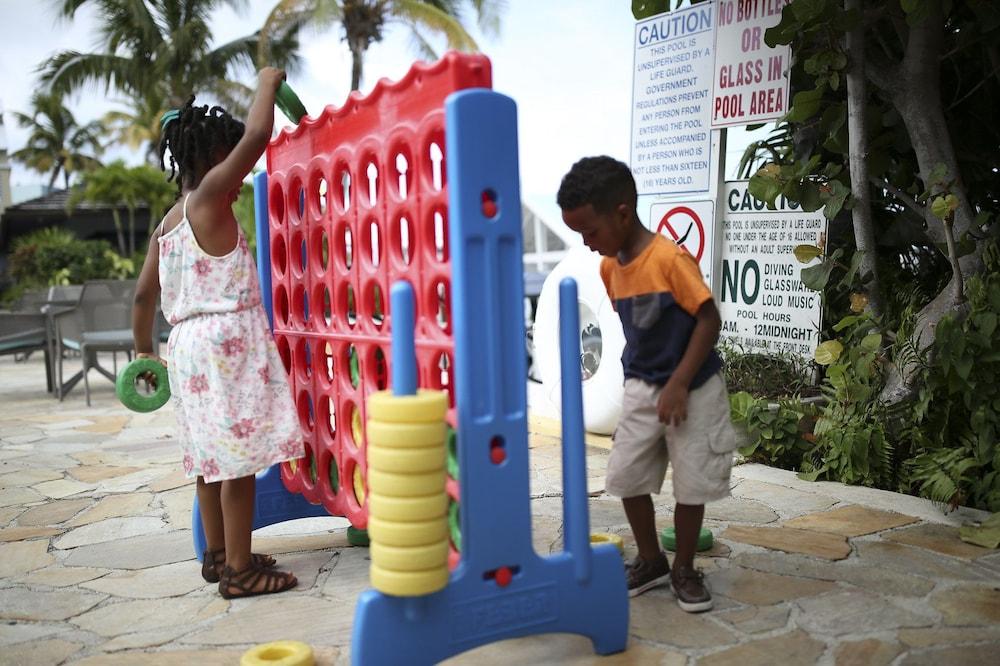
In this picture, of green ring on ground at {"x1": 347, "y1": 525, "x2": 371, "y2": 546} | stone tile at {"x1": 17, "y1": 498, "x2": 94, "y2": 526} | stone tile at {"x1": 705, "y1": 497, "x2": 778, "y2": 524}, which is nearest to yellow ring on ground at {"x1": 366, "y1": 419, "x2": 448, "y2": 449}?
green ring on ground at {"x1": 347, "y1": 525, "x2": 371, "y2": 546}

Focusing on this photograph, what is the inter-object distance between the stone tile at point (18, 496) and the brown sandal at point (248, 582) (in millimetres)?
1962

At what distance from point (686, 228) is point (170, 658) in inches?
156

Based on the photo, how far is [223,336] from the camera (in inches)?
103

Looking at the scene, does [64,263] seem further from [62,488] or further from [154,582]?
[154,582]

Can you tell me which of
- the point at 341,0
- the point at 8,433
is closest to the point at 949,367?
the point at 8,433

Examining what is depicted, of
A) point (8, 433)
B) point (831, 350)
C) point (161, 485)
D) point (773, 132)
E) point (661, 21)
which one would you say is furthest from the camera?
point (8, 433)

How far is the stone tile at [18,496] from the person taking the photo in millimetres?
4156

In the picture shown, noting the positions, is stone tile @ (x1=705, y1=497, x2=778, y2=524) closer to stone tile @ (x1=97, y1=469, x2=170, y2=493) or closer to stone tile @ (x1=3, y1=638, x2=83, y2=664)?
stone tile @ (x1=3, y1=638, x2=83, y2=664)

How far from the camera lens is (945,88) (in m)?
4.50

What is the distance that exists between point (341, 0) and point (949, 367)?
18.8m

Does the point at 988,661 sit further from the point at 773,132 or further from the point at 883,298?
the point at 773,132

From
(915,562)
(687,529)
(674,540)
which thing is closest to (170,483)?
(674,540)

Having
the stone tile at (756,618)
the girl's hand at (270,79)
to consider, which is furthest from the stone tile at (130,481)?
the stone tile at (756,618)

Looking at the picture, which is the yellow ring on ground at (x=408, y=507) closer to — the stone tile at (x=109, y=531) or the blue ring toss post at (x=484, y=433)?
the blue ring toss post at (x=484, y=433)
